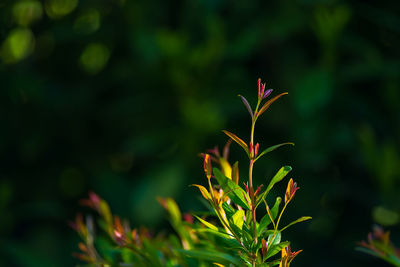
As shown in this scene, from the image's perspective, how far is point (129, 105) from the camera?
1.55 metres

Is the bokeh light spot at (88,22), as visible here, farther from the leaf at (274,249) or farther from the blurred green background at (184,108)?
the leaf at (274,249)

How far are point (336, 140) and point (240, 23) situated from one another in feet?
1.58

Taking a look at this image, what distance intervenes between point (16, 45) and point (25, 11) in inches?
4.5

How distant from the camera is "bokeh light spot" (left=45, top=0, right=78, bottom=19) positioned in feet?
5.69

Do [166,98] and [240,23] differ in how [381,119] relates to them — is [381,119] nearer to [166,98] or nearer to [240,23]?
[240,23]

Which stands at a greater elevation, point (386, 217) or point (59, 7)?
point (59, 7)

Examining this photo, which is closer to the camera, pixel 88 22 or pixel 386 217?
pixel 386 217

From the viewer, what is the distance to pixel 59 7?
5.76 ft

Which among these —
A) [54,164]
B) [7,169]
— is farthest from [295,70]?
[7,169]

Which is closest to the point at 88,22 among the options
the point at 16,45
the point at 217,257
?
the point at 16,45

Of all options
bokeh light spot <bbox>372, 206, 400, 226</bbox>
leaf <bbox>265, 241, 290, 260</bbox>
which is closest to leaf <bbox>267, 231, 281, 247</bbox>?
leaf <bbox>265, 241, 290, 260</bbox>

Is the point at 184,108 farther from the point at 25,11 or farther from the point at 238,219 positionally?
the point at 238,219

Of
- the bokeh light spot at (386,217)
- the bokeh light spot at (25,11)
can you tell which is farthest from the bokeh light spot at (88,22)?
the bokeh light spot at (386,217)

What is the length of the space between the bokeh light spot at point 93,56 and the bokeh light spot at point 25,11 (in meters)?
0.20
